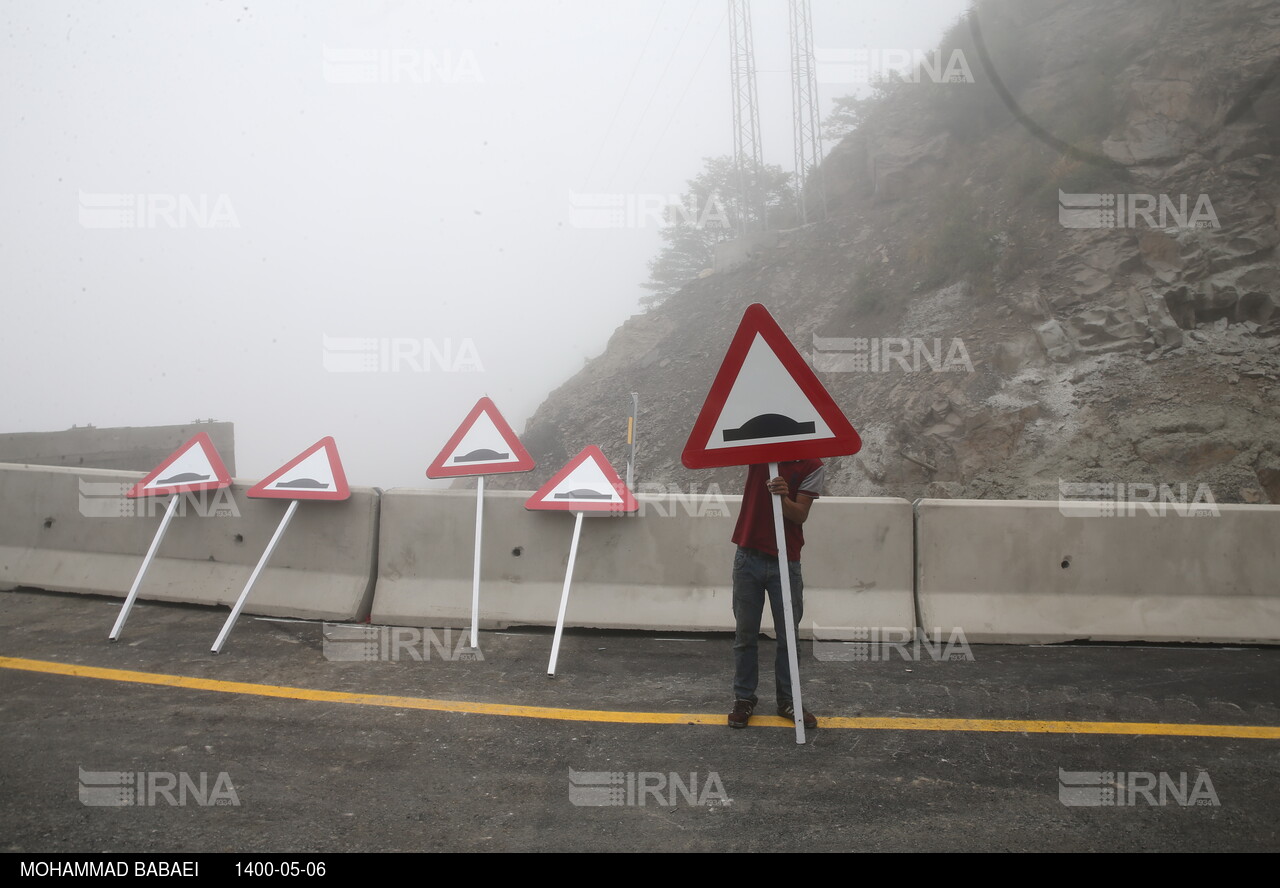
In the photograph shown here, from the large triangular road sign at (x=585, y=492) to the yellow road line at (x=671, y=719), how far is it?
6.51 feet

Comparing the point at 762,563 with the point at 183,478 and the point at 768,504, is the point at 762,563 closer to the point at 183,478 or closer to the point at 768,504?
the point at 768,504

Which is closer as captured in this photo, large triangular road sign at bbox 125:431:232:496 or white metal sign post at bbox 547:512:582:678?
white metal sign post at bbox 547:512:582:678

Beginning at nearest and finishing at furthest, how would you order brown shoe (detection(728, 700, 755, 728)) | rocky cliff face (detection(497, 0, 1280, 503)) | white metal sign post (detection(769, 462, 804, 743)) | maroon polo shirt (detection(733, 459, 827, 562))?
white metal sign post (detection(769, 462, 804, 743)) → brown shoe (detection(728, 700, 755, 728)) → maroon polo shirt (detection(733, 459, 827, 562)) → rocky cliff face (detection(497, 0, 1280, 503))

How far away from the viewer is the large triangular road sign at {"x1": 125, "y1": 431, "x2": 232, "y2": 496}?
7.40 meters

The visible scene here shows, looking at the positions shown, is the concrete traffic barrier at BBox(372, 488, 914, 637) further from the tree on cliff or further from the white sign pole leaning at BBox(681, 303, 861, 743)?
the tree on cliff

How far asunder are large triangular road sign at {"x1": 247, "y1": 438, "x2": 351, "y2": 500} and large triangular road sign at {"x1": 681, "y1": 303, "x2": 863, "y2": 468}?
3533 mm

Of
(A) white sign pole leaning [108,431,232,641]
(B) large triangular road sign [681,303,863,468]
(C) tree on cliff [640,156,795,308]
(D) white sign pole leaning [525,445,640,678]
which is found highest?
(C) tree on cliff [640,156,795,308]

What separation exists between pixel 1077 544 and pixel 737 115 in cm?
3762

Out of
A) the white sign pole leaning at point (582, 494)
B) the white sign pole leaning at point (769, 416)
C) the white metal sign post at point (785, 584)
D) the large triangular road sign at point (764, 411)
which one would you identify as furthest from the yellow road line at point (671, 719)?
the white sign pole leaning at point (582, 494)

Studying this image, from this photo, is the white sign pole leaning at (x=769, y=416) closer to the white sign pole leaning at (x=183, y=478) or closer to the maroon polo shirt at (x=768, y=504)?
the maroon polo shirt at (x=768, y=504)

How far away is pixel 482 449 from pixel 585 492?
1071mm

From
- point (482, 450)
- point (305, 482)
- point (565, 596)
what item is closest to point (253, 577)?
point (305, 482)

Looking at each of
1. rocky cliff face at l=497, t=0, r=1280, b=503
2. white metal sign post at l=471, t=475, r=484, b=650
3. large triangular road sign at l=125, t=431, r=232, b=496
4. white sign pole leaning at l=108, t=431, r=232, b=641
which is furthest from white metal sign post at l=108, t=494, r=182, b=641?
rocky cliff face at l=497, t=0, r=1280, b=503

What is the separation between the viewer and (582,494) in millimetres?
6953
